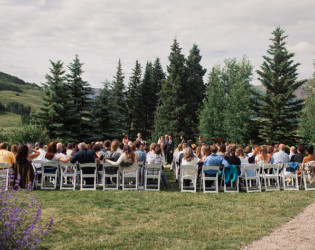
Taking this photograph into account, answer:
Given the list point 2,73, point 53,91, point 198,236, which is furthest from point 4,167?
point 2,73

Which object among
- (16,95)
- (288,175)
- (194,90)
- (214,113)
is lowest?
(288,175)

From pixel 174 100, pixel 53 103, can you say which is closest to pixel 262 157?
pixel 53 103

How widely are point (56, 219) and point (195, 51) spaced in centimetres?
4822

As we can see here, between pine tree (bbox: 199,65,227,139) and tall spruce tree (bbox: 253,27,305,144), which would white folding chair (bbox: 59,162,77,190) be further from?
pine tree (bbox: 199,65,227,139)

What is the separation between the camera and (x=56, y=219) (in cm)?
625

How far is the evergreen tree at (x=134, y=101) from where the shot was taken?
5169cm

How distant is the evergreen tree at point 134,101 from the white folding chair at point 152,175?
41.4 m

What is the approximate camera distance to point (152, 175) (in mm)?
9609

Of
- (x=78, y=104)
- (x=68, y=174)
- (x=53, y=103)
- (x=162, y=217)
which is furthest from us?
(x=78, y=104)

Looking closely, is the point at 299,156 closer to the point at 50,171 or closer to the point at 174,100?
the point at 50,171

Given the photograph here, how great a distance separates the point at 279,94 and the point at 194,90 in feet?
53.1

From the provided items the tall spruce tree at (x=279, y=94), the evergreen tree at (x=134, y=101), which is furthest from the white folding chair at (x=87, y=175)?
the evergreen tree at (x=134, y=101)

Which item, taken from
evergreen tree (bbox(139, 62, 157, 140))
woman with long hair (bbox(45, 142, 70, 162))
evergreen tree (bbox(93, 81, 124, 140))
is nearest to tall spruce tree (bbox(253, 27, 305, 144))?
evergreen tree (bbox(93, 81, 124, 140))

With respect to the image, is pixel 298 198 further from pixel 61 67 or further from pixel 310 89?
pixel 310 89
